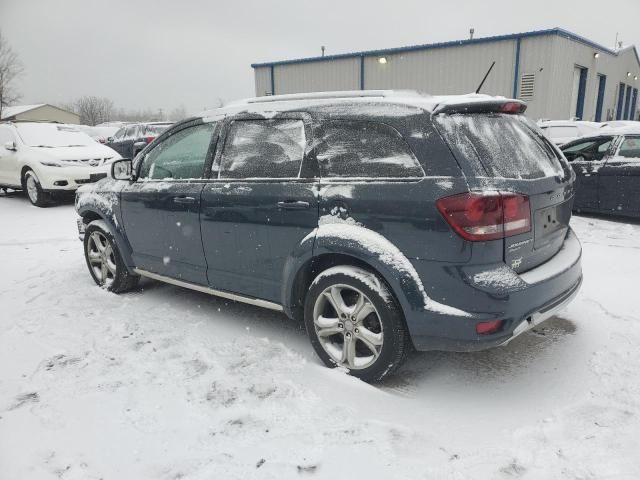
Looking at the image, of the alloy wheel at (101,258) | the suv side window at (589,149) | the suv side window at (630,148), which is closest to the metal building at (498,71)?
the suv side window at (589,149)

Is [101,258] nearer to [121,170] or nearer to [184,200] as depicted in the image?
[121,170]

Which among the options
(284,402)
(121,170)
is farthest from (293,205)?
(121,170)

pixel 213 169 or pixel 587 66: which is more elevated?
pixel 587 66

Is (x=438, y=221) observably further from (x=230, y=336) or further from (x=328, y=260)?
(x=230, y=336)

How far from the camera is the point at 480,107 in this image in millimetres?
2846

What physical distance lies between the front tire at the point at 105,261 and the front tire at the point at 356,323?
240cm

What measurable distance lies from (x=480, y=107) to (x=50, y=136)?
421 inches

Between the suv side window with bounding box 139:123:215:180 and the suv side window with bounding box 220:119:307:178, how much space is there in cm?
29

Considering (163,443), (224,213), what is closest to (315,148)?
(224,213)

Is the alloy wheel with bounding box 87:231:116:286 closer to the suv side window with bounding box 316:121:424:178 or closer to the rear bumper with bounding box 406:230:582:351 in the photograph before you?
the suv side window with bounding box 316:121:424:178

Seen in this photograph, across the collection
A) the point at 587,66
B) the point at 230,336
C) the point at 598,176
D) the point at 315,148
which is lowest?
the point at 230,336

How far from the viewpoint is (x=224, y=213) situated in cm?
353

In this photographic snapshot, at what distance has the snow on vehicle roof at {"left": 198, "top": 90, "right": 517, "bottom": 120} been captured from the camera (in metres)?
2.82

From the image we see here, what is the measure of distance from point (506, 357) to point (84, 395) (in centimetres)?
280
